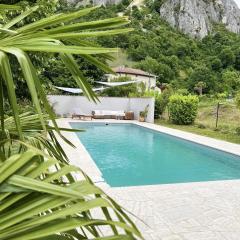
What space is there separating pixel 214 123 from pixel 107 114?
6.11 meters

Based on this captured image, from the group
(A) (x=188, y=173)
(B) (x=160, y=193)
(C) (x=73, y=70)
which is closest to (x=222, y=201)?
(B) (x=160, y=193)

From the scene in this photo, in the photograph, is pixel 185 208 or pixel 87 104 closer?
pixel 185 208

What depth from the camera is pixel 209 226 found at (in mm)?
4629

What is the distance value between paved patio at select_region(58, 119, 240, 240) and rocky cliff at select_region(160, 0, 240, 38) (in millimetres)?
66778

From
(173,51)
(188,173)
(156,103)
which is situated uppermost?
(173,51)

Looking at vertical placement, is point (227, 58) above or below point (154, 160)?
above

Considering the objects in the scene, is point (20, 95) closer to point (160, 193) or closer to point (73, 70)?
point (160, 193)

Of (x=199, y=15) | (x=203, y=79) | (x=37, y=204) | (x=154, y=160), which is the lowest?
(x=154, y=160)

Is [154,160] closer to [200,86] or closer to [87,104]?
[87,104]

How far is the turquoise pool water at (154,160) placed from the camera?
29.2ft

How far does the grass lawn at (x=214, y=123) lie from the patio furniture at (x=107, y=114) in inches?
89.0

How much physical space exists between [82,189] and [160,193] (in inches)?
214

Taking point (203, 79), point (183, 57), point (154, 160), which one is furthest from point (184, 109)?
point (183, 57)

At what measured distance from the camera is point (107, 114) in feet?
67.4
